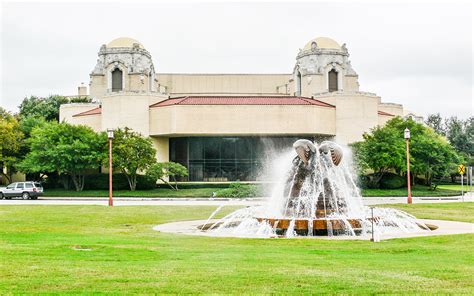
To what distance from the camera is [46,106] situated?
75625 mm

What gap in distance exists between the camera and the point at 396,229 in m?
19.0

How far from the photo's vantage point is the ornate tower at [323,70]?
227ft

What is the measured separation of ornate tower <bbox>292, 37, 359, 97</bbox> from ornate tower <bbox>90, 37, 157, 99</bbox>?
61.9 ft

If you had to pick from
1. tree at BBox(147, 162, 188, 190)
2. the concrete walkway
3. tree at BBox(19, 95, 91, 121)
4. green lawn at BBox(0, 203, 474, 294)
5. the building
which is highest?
tree at BBox(19, 95, 91, 121)

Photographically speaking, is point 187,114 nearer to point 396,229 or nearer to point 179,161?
point 179,161

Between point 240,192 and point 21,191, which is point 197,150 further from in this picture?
point 21,191

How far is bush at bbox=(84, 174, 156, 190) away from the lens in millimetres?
55688

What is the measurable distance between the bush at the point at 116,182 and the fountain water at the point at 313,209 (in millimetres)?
35970

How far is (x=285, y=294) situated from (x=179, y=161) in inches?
2100

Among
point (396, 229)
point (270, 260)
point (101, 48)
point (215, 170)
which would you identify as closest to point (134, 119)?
point (215, 170)

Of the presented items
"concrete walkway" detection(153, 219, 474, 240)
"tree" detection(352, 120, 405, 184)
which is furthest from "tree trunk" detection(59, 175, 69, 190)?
"concrete walkway" detection(153, 219, 474, 240)

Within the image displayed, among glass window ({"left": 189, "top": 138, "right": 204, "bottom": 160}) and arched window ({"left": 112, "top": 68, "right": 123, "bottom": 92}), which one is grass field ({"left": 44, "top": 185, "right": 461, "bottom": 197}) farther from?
arched window ({"left": 112, "top": 68, "right": 123, "bottom": 92})

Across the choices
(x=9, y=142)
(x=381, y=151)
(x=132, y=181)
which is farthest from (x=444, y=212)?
(x=9, y=142)

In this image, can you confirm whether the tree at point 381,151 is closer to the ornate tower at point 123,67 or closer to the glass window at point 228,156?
the glass window at point 228,156
